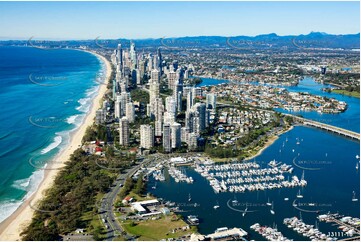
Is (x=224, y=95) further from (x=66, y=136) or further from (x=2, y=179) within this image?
(x=2, y=179)

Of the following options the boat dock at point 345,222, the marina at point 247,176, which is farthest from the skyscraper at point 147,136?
the boat dock at point 345,222

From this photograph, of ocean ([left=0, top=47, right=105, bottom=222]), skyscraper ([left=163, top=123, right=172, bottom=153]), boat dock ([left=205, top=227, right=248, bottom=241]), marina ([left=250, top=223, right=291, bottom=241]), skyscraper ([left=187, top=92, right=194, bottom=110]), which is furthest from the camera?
skyscraper ([left=187, top=92, right=194, bottom=110])

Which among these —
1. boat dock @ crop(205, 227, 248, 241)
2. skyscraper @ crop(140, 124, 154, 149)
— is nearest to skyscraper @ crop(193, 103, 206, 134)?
skyscraper @ crop(140, 124, 154, 149)

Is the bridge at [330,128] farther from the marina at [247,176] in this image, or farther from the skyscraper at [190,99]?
the marina at [247,176]

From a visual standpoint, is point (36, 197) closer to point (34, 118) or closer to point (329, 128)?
point (34, 118)

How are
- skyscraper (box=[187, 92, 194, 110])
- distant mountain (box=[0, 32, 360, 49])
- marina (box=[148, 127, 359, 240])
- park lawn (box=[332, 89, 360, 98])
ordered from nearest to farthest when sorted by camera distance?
marina (box=[148, 127, 359, 240]), skyscraper (box=[187, 92, 194, 110]), park lawn (box=[332, 89, 360, 98]), distant mountain (box=[0, 32, 360, 49])

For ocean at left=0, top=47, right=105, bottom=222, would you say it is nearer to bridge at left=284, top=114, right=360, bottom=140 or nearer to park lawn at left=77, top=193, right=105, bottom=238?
park lawn at left=77, top=193, right=105, bottom=238

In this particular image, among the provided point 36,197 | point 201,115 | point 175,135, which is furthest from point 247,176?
point 36,197

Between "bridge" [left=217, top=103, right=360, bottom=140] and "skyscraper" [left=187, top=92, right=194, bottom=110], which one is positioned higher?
"skyscraper" [left=187, top=92, right=194, bottom=110]
